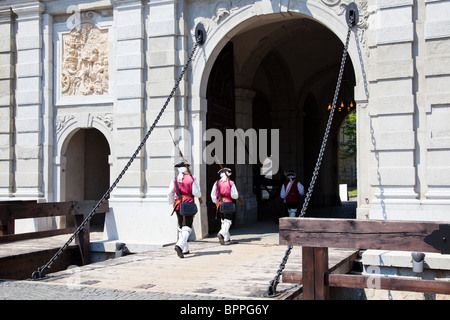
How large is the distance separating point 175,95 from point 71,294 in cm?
605

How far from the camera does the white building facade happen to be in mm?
9281

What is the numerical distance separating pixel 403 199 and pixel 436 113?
1595 mm

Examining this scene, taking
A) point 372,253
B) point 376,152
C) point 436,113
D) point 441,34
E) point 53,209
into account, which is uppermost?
point 441,34

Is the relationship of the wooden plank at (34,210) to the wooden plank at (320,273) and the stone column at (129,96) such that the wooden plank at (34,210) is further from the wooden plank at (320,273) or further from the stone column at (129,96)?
the wooden plank at (320,273)

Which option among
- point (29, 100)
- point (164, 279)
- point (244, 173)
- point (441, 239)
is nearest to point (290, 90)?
point (244, 173)

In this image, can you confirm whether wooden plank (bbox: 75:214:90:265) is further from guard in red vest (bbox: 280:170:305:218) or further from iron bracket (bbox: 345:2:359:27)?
iron bracket (bbox: 345:2:359:27)

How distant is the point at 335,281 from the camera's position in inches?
221

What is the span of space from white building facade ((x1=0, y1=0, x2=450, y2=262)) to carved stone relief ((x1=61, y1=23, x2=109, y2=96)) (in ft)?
0.09

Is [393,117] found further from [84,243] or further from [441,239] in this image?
[84,243]

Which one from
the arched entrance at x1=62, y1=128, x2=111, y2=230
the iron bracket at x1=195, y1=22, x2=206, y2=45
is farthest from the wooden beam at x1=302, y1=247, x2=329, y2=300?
the arched entrance at x1=62, y1=128, x2=111, y2=230

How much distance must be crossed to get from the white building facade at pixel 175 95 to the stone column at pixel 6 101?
3 centimetres

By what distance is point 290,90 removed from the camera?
1866 cm
